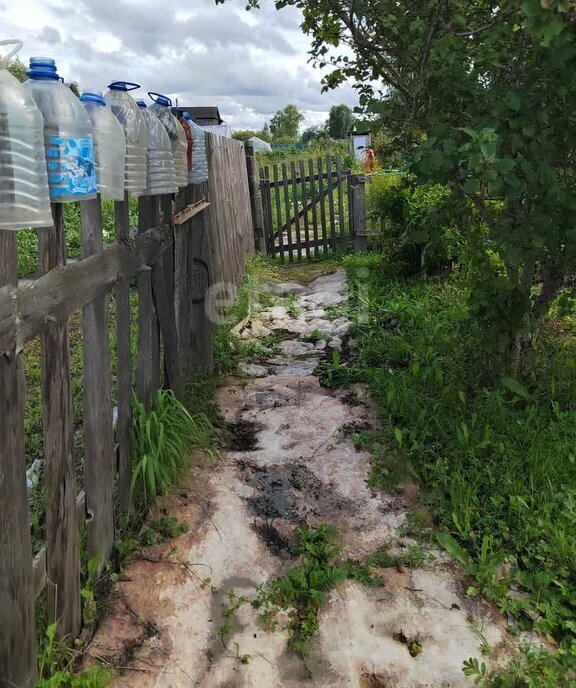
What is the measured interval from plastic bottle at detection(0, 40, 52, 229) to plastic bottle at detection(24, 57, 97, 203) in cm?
8

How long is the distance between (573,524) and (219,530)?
163cm

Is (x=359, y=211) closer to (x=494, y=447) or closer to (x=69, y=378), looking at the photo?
(x=494, y=447)

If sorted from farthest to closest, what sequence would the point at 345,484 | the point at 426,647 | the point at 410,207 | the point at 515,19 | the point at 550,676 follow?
the point at 410,207 → the point at 345,484 → the point at 515,19 → the point at 426,647 → the point at 550,676

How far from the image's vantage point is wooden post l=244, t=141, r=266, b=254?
9.27 meters

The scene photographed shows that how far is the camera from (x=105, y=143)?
2.07m

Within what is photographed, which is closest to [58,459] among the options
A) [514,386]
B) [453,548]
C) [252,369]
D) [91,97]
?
[91,97]

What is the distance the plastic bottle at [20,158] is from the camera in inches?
56.6

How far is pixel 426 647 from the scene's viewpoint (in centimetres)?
233

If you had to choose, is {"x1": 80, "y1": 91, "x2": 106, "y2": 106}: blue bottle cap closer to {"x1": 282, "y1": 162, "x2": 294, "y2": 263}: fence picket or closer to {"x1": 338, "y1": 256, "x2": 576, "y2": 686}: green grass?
{"x1": 338, "y1": 256, "x2": 576, "y2": 686}: green grass

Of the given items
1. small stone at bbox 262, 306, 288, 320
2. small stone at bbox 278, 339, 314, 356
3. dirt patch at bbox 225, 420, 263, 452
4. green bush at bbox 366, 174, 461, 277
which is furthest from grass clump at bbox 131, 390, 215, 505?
green bush at bbox 366, 174, 461, 277

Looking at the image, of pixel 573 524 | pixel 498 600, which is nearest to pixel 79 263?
pixel 498 600

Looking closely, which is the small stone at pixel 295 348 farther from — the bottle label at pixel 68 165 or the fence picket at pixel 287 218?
the fence picket at pixel 287 218

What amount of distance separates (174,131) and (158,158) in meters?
0.45

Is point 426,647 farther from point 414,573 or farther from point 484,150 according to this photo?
point 484,150
